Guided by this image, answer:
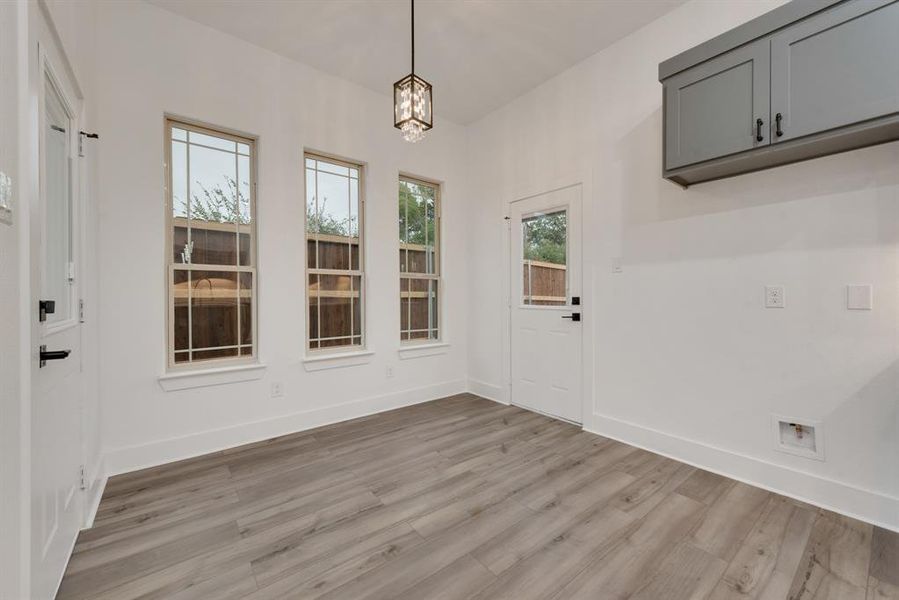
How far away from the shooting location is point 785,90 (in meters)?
2.04

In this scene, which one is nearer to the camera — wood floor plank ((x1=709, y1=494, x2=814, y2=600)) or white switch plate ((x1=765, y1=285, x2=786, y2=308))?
wood floor plank ((x1=709, y1=494, x2=814, y2=600))

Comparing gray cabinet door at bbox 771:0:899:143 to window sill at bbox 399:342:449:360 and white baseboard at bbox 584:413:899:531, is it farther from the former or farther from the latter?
window sill at bbox 399:342:449:360

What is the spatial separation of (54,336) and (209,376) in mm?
1423

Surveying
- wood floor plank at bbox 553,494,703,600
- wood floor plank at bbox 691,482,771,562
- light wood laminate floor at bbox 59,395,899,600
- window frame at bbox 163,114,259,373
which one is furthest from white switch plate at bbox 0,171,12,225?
wood floor plank at bbox 691,482,771,562

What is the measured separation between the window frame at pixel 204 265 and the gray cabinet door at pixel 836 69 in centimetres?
360

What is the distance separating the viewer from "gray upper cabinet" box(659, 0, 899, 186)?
180 centimetres

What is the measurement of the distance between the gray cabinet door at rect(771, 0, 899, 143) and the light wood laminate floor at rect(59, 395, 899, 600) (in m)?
2.05

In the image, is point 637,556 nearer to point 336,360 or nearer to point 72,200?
point 336,360

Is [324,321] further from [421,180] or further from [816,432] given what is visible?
[816,432]

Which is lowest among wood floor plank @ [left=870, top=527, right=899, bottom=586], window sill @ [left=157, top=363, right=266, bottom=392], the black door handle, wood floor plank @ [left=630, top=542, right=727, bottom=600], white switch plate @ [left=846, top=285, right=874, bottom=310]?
wood floor plank @ [left=630, top=542, right=727, bottom=600]

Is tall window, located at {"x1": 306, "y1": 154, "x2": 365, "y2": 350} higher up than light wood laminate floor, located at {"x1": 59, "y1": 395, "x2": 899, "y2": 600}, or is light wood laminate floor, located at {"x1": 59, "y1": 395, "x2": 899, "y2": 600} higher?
tall window, located at {"x1": 306, "y1": 154, "x2": 365, "y2": 350}

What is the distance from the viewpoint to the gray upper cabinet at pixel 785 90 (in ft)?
5.90

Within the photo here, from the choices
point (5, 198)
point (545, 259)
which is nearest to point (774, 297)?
point (545, 259)

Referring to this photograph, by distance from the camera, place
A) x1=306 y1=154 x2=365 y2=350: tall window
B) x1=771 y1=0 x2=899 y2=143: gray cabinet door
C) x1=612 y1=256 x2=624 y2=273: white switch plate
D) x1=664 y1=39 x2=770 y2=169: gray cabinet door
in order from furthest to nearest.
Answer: x1=306 y1=154 x2=365 y2=350: tall window, x1=612 y1=256 x2=624 y2=273: white switch plate, x1=664 y1=39 x2=770 y2=169: gray cabinet door, x1=771 y1=0 x2=899 y2=143: gray cabinet door
